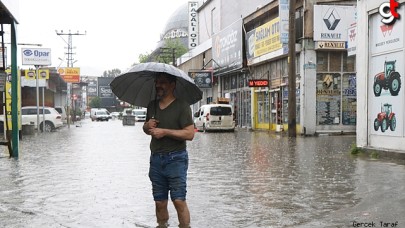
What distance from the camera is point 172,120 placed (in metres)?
5.10

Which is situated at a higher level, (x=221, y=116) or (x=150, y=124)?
(x=150, y=124)

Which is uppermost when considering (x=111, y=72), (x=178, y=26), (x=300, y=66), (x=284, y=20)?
(x=178, y=26)

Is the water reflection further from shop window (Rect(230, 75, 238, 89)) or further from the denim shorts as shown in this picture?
shop window (Rect(230, 75, 238, 89))

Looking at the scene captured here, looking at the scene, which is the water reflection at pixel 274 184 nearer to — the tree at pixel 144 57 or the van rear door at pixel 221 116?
the van rear door at pixel 221 116

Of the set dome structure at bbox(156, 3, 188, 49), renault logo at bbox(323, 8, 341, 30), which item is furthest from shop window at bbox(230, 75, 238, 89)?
dome structure at bbox(156, 3, 188, 49)

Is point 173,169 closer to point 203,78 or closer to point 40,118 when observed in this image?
point 40,118

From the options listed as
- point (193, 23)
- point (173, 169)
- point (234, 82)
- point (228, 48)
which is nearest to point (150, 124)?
point (173, 169)

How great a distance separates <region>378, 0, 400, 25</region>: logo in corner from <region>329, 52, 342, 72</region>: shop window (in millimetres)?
11741

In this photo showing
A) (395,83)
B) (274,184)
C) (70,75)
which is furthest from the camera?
(70,75)

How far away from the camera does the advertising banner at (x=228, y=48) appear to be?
108 ft

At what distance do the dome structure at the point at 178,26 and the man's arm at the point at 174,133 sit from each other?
87.1 meters

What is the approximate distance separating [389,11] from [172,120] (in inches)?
351

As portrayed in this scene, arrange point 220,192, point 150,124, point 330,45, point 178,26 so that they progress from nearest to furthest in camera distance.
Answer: point 150,124, point 220,192, point 330,45, point 178,26

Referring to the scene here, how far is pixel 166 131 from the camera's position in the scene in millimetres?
4980
